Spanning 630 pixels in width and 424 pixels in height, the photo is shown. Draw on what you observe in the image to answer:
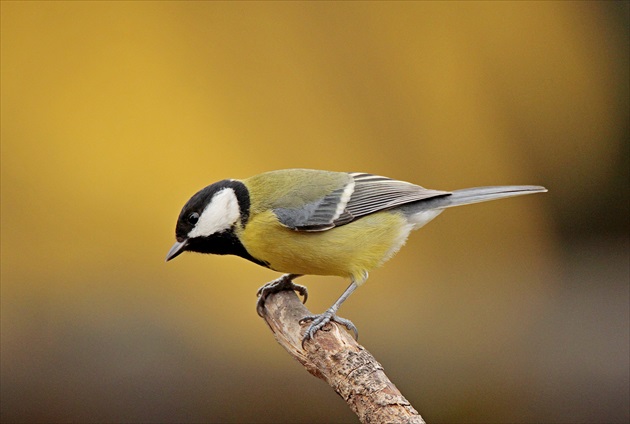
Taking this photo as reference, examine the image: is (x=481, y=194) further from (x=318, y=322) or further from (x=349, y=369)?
(x=349, y=369)

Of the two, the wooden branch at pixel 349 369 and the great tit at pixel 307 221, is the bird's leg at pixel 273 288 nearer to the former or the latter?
the great tit at pixel 307 221

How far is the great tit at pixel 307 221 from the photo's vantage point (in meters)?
1.60

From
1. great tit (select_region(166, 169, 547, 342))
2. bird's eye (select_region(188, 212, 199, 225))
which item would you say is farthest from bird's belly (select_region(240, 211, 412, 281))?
bird's eye (select_region(188, 212, 199, 225))

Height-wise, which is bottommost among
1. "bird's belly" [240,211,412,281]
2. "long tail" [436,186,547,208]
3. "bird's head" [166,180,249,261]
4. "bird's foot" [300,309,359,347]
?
"long tail" [436,186,547,208]

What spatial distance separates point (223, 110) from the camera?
2.48 m

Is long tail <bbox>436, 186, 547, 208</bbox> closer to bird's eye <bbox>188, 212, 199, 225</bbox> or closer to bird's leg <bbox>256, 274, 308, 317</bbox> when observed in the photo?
bird's leg <bbox>256, 274, 308, 317</bbox>

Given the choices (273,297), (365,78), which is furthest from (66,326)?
(365,78)

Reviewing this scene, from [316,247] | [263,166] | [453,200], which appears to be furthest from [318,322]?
[263,166]

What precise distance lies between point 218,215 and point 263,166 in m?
0.92

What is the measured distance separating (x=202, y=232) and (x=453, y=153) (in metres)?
1.28

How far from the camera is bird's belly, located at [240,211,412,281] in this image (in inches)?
63.6

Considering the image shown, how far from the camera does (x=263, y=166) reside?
99.0 inches

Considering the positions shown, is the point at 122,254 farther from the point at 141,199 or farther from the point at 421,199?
the point at 421,199

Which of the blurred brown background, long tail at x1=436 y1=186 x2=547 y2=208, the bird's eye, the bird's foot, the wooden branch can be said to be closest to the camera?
the wooden branch
